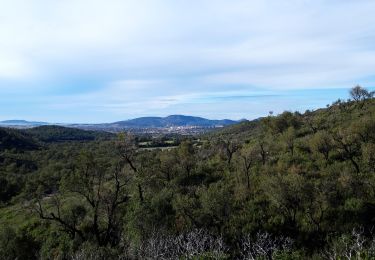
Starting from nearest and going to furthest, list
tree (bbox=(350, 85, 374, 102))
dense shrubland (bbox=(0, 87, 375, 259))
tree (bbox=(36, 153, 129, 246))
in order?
dense shrubland (bbox=(0, 87, 375, 259)), tree (bbox=(36, 153, 129, 246)), tree (bbox=(350, 85, 374, 102))

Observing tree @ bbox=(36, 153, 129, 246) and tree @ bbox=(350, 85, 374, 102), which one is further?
tree @ bbox=(350, 85, 374, 102)

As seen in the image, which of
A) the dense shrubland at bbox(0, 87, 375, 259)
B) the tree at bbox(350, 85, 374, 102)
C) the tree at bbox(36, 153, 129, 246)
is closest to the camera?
the dense shrubland at bbox(0, 87, 375, 259)

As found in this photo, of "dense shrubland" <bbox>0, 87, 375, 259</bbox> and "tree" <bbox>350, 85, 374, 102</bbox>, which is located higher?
"tree" <bbox>350, 85, 374, 102</bbox>

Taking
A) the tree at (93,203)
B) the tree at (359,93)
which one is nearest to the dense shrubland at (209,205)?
the tree at (93,203)

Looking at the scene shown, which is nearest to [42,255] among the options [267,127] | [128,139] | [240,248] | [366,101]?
[128,139]

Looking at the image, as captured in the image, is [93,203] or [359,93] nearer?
[93,203]

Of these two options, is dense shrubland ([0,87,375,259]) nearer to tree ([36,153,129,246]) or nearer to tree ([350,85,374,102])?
tree ([36,153,129,246])

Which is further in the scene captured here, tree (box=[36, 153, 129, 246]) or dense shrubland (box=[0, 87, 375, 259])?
tree (box=[36, 153, 129, 246])

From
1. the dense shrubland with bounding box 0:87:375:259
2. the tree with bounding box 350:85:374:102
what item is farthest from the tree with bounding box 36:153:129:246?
the tree with bounding box 350:85:374:102

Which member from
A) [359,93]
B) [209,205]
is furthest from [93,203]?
[359,93]

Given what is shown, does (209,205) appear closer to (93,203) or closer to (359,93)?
(93,203)

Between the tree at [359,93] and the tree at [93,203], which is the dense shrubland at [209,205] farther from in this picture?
the tree at [359,93]

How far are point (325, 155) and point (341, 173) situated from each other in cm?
677

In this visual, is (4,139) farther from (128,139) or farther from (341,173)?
(341,173)
